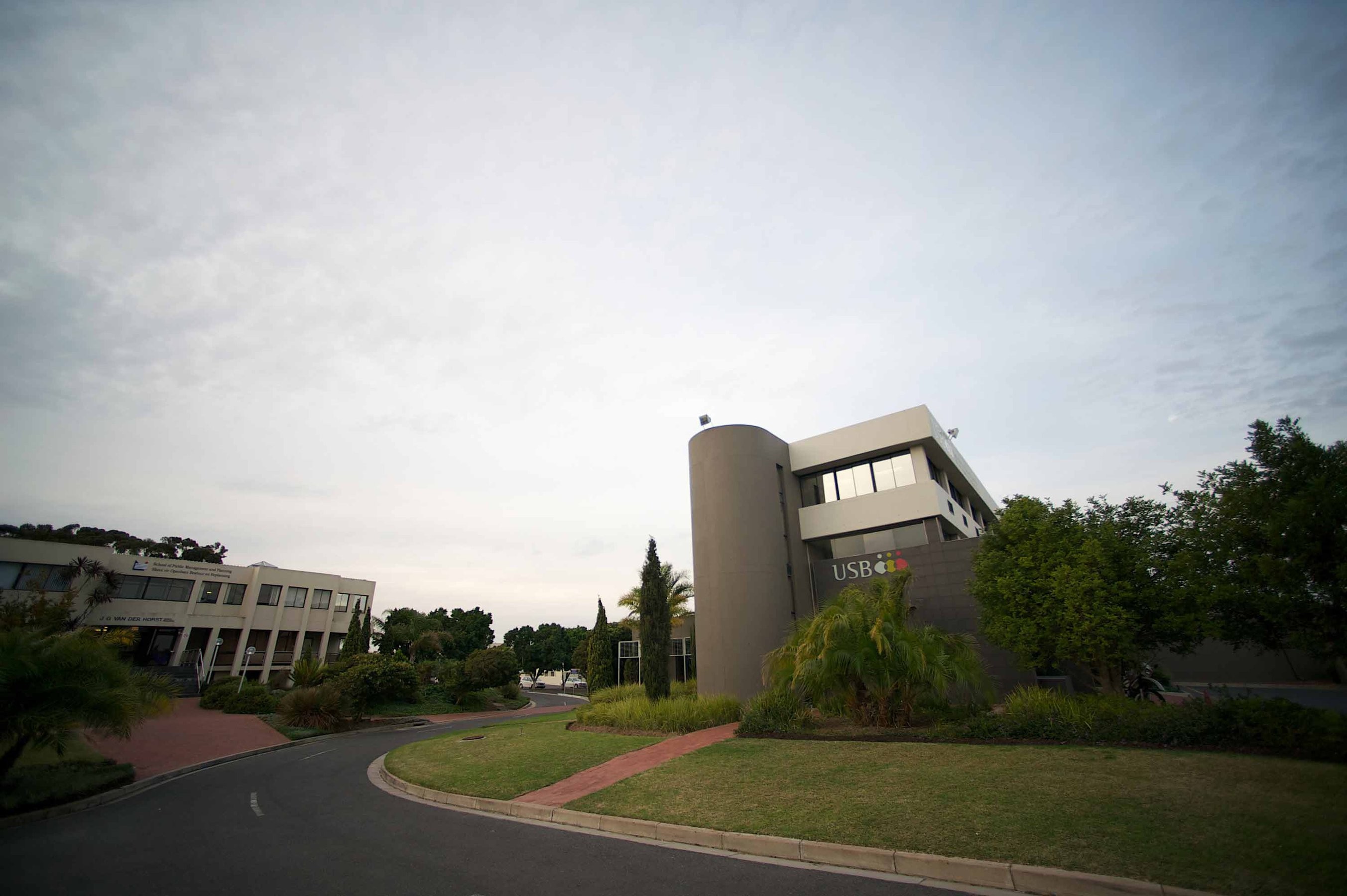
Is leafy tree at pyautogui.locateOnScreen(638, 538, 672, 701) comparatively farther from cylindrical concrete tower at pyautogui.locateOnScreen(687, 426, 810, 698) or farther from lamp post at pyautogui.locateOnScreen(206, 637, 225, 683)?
lamp post at pyautogui.locateOnScreen(206, 637, 225, 683)

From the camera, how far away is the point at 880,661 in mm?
14211

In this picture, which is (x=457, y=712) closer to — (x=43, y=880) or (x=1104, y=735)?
(x=43, y=880)

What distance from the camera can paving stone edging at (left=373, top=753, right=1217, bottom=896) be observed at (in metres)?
5.33

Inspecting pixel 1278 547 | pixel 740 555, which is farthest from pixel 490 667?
pixel 1278 547

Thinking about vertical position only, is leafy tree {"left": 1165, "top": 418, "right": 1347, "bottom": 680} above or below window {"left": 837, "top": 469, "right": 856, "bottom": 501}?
below

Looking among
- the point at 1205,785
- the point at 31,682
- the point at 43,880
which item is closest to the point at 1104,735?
the point at 1205,785

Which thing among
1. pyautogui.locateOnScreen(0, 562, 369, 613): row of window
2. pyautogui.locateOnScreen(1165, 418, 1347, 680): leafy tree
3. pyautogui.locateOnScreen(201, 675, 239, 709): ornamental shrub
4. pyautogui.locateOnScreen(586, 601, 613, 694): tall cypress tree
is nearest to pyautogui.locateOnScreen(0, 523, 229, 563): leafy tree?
pyautogui.locateOnScreen(0, 562, 369, 613): row of window

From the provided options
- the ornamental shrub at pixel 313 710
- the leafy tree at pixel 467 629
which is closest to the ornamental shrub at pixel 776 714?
the ornamental shrub at pixel 313 710

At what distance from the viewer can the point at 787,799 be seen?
8.92 m

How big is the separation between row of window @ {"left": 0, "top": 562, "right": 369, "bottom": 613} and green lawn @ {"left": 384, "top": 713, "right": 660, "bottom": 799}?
31.8m

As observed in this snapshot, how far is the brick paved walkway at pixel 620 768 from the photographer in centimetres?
1055

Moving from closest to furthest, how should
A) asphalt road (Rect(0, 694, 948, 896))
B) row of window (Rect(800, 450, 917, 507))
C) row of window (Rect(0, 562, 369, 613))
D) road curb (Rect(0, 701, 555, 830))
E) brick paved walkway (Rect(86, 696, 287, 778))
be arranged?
asphalt road (Rect(0, 694, 948, 896)) < road curb (Rect(0, 701, 555, 830)) < brick paved walkway (Rect(86, 696, 287, 778)) < row of window (Rect(800, 450, 917, 507)) < row of window (Rect(0, 562, 369, 613))

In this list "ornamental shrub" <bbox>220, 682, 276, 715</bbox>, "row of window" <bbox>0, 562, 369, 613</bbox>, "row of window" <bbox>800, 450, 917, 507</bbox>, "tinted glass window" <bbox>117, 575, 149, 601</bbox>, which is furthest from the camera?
"tinted glass window" <bbox>117, 575, 149, 601</bbox>

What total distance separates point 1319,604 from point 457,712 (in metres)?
39.1
